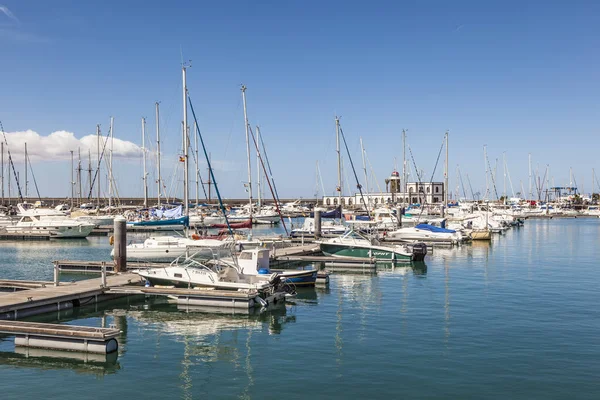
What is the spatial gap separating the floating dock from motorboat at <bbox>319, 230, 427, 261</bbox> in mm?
28056

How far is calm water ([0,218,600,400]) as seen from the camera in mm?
16672

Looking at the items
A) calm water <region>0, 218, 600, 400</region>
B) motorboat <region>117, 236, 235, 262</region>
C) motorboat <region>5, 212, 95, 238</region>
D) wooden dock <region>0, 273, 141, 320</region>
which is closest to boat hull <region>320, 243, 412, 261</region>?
motorboat <region>117, 236, 235, 262</region>

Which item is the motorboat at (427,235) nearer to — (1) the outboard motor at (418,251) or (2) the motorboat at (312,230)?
(2) the motorboat at (312,230)

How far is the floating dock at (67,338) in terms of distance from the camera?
768 inches

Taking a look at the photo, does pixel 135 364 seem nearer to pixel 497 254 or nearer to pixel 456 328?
pixel 456 328

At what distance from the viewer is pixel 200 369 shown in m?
18.5

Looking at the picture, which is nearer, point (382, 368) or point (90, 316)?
point (382, 368)

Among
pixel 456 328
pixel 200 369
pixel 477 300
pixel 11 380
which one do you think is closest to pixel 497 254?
pixel 477 300

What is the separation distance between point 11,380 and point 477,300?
73.0ft

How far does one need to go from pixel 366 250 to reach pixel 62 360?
30084 mm

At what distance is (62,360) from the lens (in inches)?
754

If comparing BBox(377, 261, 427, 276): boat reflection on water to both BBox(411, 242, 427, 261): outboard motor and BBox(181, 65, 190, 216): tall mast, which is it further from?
BBox(181, 65, 190, 216): tall mast

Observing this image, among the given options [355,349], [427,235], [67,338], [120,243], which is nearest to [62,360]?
[67,338]

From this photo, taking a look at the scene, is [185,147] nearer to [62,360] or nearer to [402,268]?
[402,268]
